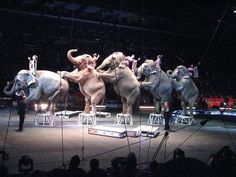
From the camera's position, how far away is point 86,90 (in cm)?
1074

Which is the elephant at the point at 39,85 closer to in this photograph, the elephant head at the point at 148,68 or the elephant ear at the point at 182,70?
the elephant head at the point at 148,68

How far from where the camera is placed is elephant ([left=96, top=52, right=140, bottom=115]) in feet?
35.1

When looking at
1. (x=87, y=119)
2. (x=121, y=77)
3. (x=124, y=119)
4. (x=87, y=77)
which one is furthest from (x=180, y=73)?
(x=87, y=119)

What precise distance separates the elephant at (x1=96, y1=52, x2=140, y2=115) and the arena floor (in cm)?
96

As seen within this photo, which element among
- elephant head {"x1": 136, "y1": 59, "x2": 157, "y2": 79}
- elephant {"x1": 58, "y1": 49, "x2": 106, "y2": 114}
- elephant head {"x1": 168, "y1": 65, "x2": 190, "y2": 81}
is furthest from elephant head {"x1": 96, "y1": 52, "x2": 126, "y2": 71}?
elephant head {"x1": 168, "y1": 65, "x2": 190, "y2": 81}

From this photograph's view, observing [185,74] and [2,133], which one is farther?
[185,74]

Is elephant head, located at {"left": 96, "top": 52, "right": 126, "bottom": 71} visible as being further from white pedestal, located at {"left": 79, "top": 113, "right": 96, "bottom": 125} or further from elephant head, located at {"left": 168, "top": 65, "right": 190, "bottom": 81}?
elephant head, located at {"left": 168, "top": 65, "right": 190, "bottom": 81}

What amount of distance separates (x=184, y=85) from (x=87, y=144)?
4.86m

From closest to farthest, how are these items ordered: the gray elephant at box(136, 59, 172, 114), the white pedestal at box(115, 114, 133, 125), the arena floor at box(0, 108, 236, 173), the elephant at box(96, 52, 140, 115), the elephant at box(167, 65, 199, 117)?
the arena floor at box(0, 108, 236, 173) < the white pedestal at box(115, 114, 133, 125) < the elephant at box(96, 52, 140, 115) < the gray elephant at box(136, 59, 172, 114) < the elephant at box(167, 65, 199, 117)

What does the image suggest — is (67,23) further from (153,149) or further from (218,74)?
(153,149)

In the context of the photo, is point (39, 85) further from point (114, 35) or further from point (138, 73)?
point (114, 35)

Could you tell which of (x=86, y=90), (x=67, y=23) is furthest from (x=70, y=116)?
(x=67, y=23)

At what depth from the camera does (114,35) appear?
681 inches

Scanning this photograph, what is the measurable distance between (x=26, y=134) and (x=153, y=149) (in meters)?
2.79
